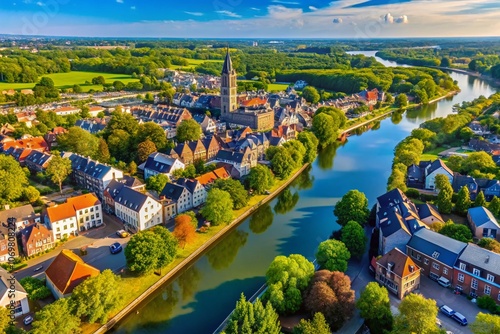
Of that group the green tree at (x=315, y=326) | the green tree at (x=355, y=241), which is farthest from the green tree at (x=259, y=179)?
the green tree at (x=315, y=326)

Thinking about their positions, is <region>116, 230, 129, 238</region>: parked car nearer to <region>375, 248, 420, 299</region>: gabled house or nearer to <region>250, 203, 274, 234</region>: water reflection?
<region>250, 203, 274, 234</region>: water reflection

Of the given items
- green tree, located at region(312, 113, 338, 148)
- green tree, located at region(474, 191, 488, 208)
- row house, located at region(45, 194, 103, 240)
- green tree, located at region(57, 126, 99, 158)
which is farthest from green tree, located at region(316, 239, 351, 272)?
green tree, located at region(312, 113, 338, 148)

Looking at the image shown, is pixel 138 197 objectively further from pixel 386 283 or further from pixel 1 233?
pixel 386 283

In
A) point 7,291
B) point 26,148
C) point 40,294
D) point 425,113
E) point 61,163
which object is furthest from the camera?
point 425,113

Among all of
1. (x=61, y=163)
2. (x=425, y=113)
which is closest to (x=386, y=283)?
(x=61, y=163)

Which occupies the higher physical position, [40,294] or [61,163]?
[61,163]

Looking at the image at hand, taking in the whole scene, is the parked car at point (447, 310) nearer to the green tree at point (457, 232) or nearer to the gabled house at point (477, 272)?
the gabled house at point (477, 272)
